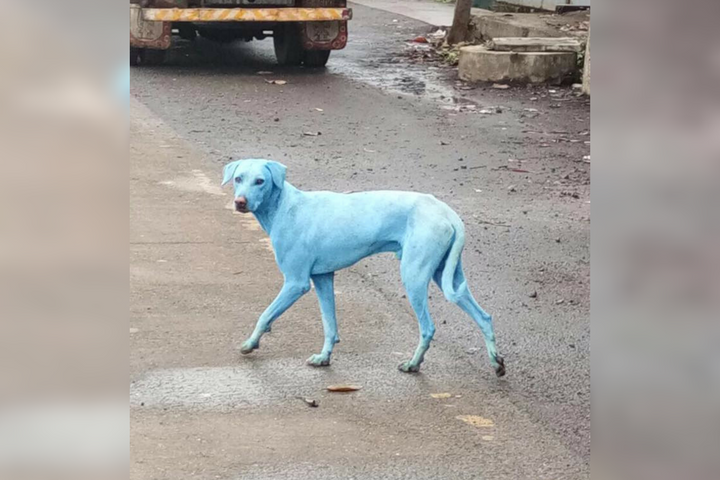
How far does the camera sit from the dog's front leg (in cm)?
422

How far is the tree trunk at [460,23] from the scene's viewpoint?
14938mm

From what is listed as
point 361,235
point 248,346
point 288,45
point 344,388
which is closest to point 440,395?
point 344,388

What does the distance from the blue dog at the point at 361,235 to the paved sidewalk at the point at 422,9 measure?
13404mm

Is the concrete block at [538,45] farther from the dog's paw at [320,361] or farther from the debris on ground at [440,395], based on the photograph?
the debris on ground at [440,395]

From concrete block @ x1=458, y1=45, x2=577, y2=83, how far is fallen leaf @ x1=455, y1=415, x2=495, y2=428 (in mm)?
8562

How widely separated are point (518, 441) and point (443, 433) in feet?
0.83

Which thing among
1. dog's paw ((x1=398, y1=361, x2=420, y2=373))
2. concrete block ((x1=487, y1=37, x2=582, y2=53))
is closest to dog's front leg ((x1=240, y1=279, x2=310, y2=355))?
dog's paw ((x1=398, y1=361, x2=420, y2=373))

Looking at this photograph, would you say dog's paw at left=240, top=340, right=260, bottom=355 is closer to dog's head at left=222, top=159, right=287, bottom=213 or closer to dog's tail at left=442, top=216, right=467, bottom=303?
dog's head at left=222, top=159, right=287, bottom=213

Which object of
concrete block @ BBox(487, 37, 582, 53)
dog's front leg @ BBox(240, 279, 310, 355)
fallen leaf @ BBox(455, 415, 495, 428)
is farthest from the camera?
concrete block @ BBox(487, 37, 582, 53)

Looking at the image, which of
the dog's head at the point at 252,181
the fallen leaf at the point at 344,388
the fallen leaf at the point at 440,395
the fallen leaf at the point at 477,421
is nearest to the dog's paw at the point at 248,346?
the fallen leaf at the point at 344,388

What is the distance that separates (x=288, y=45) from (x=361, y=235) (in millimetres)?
9205
